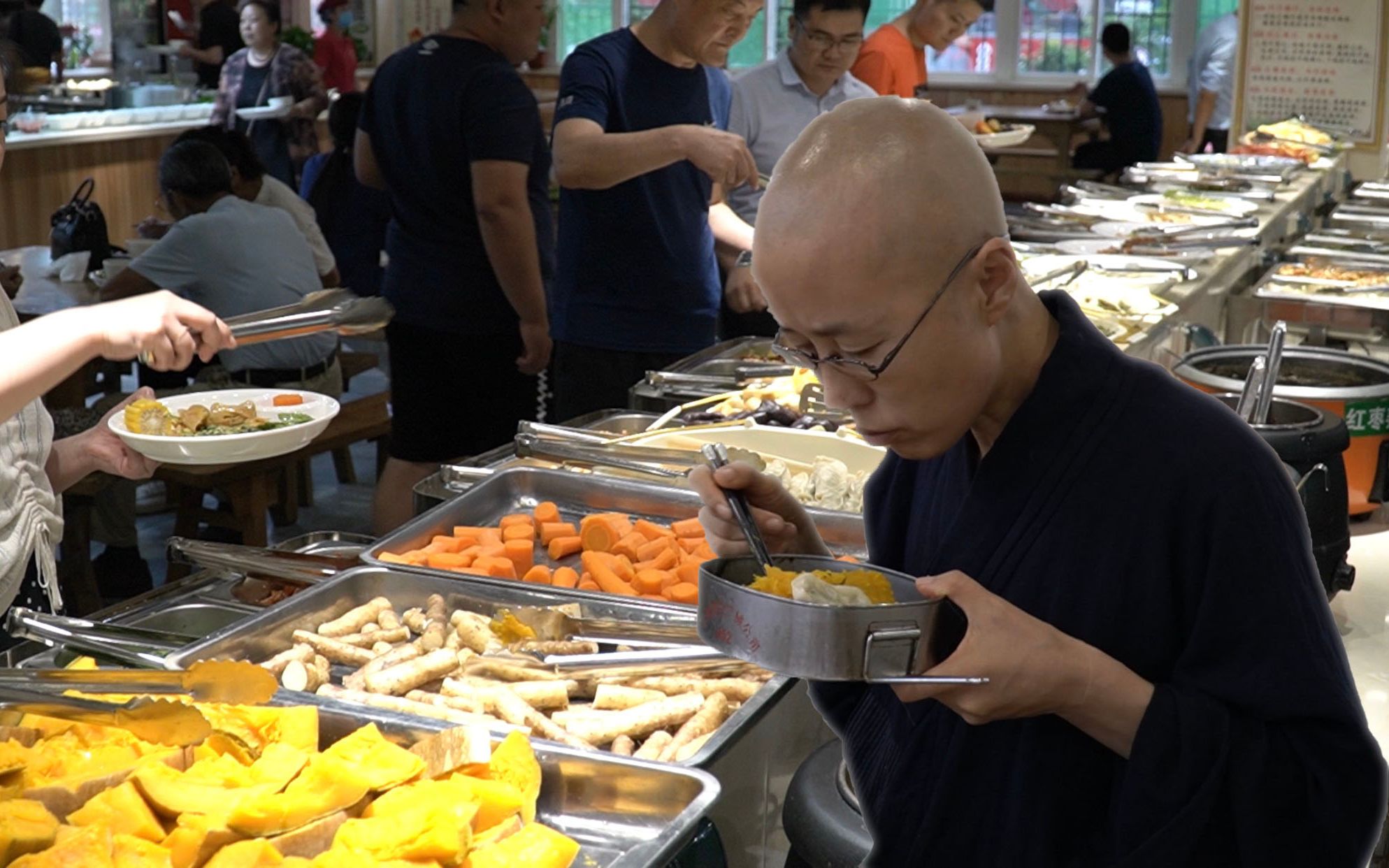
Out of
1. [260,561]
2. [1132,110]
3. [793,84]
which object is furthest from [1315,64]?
[260,561]

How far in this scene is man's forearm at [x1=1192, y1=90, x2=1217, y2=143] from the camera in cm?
995

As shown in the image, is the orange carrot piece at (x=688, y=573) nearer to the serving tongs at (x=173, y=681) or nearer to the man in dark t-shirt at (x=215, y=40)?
the serving tongs at (x=173, y=681)

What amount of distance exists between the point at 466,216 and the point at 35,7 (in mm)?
6172

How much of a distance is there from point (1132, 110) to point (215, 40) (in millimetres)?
6373

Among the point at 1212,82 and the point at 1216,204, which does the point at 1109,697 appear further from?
the point at 1212,82

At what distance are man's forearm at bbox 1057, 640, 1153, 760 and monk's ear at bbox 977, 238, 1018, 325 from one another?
0.83 feet

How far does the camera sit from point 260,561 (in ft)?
6.55

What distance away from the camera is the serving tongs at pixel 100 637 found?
5.48 feet

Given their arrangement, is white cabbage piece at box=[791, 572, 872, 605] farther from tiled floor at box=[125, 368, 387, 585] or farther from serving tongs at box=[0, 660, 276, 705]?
tiled floor at box=[125, 368, 387, 585]

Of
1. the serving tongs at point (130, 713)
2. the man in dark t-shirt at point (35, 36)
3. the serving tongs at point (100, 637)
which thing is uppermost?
the man in dark t-shirt at point (35, 36)

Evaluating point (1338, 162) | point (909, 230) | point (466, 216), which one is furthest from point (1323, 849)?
point (1338, 162)

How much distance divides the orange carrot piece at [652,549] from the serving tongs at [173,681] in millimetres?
808

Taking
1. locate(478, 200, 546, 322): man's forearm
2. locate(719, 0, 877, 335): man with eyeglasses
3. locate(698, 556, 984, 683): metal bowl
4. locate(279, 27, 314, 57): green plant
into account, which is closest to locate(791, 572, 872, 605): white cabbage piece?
locate(698, 556, 984, 683): metal bowl

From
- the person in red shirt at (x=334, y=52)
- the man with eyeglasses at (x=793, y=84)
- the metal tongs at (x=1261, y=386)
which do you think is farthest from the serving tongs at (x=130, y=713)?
the person in red shirt at (x=334, y=52)
